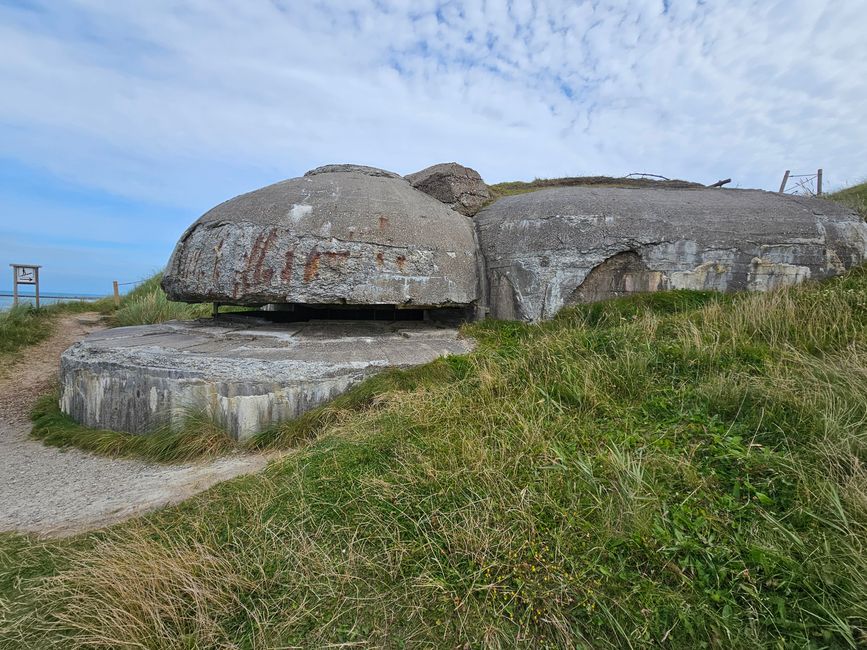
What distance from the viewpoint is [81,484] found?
3328mm

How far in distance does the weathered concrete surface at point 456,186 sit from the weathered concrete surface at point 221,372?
2117 mm

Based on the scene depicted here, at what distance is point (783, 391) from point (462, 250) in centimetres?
321

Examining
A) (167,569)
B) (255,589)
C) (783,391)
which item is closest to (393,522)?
(255,589)

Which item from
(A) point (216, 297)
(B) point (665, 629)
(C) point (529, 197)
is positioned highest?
(C) point (529, 197)

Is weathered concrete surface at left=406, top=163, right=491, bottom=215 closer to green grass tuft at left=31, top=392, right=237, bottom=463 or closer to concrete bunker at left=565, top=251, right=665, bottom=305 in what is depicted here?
concrete bunker at left=565, top=251, right=665, bottom=305

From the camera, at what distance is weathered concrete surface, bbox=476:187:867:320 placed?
16.4ft

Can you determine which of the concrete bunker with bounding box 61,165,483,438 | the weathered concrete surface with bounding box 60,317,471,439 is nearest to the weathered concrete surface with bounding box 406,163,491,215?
the concrete bunker with bounding box 61,165,483,438

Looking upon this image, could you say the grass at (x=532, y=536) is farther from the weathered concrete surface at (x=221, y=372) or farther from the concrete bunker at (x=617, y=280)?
the concrete bunker at (x=617, y=280)

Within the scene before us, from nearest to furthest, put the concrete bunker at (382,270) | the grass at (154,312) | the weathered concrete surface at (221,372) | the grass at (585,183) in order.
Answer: the weathered concrete surface at (221,372)
the concrete bunker at (382,270)
the grass at (585,183)
the grass at (154,312)

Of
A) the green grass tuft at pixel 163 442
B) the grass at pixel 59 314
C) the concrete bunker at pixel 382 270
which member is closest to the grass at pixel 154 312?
the grass at pixel 59 314

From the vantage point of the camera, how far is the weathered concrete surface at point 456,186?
589cm

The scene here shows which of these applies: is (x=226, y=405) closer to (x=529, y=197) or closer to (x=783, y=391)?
(x=783, y=391)

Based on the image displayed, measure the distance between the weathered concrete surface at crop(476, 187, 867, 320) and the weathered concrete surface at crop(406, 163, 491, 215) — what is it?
36.5 inches

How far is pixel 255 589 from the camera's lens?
1.86 meters
